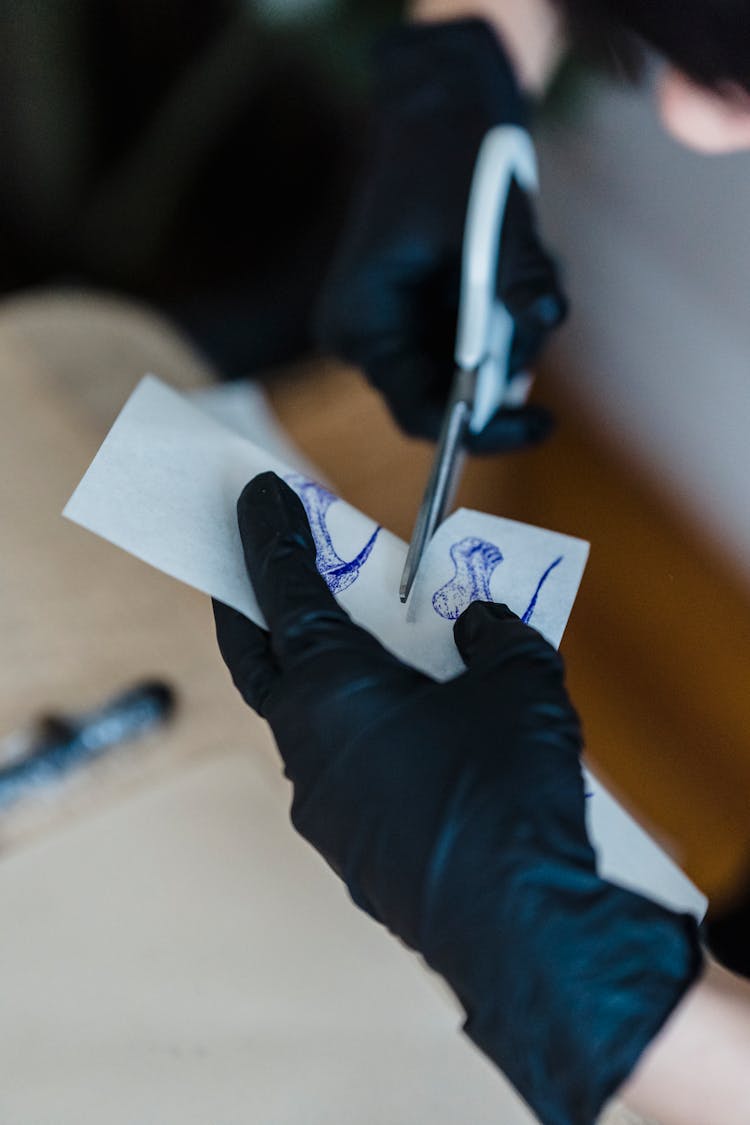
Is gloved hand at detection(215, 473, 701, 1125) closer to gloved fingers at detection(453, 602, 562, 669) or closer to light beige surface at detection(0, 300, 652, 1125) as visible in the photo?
gloved fingers at detection(453, 602, 562, 669)

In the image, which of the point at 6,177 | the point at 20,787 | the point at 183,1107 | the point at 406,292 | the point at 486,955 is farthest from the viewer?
the point at 6,177

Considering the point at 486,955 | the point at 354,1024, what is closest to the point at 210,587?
the point at 486,955

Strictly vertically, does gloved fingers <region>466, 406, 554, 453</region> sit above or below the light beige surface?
above

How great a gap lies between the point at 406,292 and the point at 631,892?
0.46 metres

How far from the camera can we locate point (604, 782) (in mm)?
435

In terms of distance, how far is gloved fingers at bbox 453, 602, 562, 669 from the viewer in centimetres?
32

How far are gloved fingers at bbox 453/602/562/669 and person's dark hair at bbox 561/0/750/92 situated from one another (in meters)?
0.28

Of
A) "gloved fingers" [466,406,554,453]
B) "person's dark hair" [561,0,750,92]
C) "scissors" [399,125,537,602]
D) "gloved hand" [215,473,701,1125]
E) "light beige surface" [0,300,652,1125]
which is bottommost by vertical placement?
"light beige surface" [0,300,652,1125]

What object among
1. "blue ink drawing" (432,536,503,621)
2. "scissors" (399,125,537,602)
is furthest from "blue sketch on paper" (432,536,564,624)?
"scissors" (399,125,537,602)

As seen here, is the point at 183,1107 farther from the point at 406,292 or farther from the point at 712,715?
the point at 406,292

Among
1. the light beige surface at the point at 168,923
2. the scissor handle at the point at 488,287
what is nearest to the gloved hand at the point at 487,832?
the light beige surface at the point at 168,923

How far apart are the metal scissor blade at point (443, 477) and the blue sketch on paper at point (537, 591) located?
40mm

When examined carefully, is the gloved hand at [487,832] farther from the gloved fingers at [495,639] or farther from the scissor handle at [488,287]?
the scissor handle at [488,287]

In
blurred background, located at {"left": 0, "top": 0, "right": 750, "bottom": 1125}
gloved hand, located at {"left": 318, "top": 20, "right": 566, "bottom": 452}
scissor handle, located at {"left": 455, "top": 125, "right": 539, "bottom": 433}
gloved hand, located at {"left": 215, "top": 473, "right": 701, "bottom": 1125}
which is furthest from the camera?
gloved hand, located at {"left": 318, "top": 20, "right": 566, "bottom": 452}
